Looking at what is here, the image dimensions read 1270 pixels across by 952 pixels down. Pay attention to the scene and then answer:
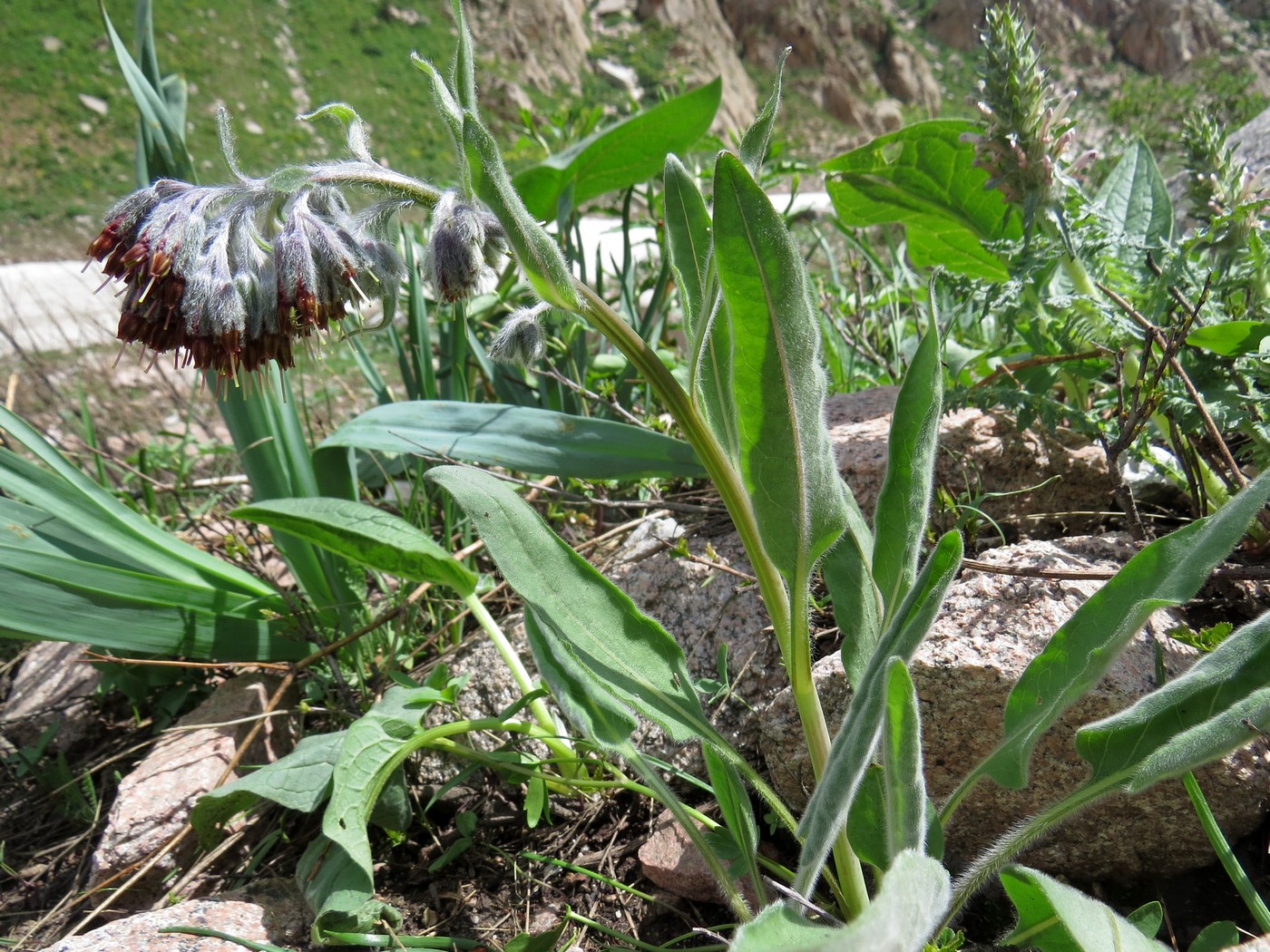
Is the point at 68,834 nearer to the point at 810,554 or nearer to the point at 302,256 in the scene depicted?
the point at 302,256

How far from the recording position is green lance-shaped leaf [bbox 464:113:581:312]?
105 centimetres

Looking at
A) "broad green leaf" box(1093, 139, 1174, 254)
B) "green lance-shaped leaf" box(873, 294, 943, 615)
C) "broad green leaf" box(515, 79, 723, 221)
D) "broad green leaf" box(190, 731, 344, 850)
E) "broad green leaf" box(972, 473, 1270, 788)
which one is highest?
"broad green leaf" box(515, 79, 723, 221)

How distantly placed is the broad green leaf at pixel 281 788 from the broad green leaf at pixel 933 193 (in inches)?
66.9

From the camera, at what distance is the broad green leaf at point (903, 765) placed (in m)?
0.96

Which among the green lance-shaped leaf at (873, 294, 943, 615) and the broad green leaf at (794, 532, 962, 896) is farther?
the green lance-shaped leaf at (873, 294, 943, 615)

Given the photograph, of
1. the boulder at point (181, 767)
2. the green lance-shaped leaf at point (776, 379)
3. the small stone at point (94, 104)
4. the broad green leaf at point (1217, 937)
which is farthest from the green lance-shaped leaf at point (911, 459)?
the small stone at point (94, 104)

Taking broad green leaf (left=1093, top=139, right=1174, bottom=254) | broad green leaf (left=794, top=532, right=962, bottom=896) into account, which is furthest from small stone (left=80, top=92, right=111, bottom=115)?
broad green leaf (left=794, top=532, right=962, bottom=896)

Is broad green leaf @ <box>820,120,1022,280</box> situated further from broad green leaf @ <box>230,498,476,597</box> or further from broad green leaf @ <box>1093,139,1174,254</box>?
broad green leaf @ <box>230,498,476,597</box>

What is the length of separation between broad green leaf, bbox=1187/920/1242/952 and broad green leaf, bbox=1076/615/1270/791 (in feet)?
0.68

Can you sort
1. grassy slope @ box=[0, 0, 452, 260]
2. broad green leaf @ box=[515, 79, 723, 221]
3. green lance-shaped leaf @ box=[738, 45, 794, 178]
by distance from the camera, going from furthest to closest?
grassy slope @ box=[0, 0, 452, 260]
broad green leaf @ box=[515, 79, 723, 221]
green lance-shaped leaf @ box=[738, 45, 794, 178]

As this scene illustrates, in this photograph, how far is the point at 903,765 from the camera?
Answer: 3.37ft

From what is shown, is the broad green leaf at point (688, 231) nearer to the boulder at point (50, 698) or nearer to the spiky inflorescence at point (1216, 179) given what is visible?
the spiky inflorescence at point (1216, 179)

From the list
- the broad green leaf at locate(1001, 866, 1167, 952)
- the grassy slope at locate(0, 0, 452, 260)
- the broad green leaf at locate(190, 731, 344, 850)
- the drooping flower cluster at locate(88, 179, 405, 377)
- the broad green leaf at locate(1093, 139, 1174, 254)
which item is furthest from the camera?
the grassy slope at locate(0, 0, 452, 260)

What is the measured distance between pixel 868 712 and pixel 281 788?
1.09 m
